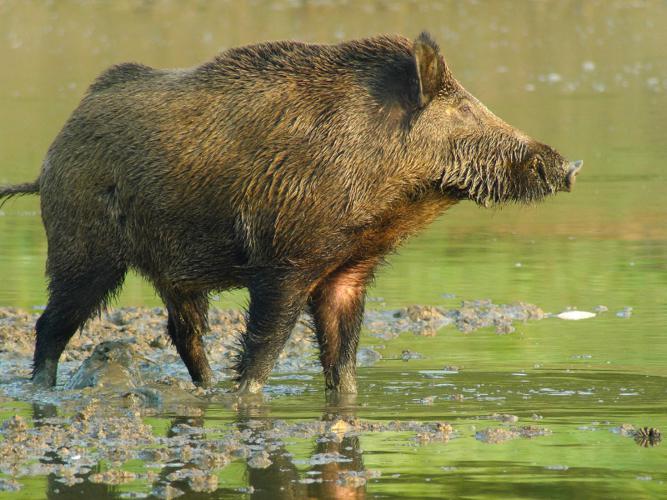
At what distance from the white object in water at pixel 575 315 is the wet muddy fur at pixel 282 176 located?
Answer: 7.87 feet

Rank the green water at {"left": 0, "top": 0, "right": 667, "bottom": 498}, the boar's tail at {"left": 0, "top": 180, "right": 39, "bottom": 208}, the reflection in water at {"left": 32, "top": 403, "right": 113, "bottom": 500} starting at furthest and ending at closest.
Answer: the boar's tail at {"left": 0, "top": 180, "right": 39, "bottom": 208} < the green water at {"left": 0, "top": 0, "right": 667, "bottom": 498} < the reflection in water at {"left": 32, "top": 403, "right": 113, "bottom": 500}

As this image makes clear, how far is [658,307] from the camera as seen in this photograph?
10.6m

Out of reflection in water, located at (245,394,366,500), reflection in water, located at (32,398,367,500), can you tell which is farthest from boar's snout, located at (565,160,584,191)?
reflection in water, located at (245,394,366,500)

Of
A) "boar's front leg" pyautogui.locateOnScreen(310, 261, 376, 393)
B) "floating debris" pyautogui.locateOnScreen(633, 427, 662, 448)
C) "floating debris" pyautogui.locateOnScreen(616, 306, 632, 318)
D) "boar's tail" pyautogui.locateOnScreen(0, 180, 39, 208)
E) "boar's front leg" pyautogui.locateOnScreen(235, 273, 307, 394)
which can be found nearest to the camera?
"floating debris" pyautogui.locateOnScreen(633, 427, 662, 448)

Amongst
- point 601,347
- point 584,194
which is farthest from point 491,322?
point 584,194

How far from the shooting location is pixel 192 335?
29.1ft

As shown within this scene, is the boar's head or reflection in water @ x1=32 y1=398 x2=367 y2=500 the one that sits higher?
the boar's head

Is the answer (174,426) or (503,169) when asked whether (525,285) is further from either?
(174,426)

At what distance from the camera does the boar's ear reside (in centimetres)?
769

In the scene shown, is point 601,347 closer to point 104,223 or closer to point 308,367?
point 308,367

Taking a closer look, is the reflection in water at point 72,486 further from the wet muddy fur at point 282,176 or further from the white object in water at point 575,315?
the white object in water at point 575,315

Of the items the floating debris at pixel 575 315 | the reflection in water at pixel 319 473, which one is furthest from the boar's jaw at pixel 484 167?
the floating debris at pixel 575 315

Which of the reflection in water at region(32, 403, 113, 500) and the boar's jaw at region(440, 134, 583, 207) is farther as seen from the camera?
the boar's jaw at region(440, 134, 583, 207)

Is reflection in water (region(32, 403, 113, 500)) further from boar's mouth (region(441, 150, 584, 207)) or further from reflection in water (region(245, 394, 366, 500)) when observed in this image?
boar's mouth (region(441, 150, 584, 207))
